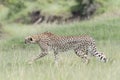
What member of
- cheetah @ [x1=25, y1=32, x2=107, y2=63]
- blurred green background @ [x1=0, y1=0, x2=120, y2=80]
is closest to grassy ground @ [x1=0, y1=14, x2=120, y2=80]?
blurred green background @ [x1=0, y1=0, x2=120, y2=80]

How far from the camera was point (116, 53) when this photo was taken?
38.4 feet

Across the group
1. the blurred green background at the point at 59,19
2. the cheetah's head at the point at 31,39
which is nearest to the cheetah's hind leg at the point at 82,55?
the cheetah's head at the point at 31,39

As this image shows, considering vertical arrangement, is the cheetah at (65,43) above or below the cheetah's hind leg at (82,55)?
above

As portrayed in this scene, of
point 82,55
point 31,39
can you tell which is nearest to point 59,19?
point 31,39

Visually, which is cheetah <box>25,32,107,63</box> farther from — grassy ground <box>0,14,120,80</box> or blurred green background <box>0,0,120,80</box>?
blurred green background <box>0,0,120,80</box>

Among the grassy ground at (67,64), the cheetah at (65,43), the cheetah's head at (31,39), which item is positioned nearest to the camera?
the grassy ground at (67,64)

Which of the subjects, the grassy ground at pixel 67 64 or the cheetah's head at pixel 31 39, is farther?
the cheetah's head at pixel 31 39

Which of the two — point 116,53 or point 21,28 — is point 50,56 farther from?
point 21,28

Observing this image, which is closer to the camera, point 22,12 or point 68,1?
point 22,12

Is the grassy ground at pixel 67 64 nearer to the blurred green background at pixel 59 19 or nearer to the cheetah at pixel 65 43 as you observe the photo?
the blurred green background at pixel 59 19

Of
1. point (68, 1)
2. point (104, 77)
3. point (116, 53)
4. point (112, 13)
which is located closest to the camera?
point (104, 77)

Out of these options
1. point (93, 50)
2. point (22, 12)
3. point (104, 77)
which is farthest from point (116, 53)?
A: point (22, 12)

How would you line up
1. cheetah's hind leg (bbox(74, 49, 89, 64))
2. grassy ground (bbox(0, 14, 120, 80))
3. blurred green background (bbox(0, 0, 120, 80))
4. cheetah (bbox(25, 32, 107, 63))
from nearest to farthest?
grassy ground (bbox(0, 14, 120, 80)), cheetah's hind leg (bbox(74, 49, 89, 64)), cheetah (bbox(25, 32, 107, 63)), blurred green background (bbox(0, 0, 120, 80))

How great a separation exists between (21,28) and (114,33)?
12.0 metres
